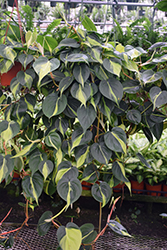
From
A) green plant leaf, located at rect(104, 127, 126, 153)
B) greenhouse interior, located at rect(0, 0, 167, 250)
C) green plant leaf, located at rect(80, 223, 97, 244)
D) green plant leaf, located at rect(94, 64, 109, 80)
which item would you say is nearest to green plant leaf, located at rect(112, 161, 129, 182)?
greenhouse interior, located at rect(0, 0, 167, 250)

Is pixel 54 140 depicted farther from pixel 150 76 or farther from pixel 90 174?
pixel 150 76

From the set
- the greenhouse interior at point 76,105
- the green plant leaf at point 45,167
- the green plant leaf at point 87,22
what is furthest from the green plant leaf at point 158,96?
the green plant leaf at point 45,167

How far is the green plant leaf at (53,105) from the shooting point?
2.14 ft

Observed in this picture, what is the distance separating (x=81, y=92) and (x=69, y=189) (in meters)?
0.31

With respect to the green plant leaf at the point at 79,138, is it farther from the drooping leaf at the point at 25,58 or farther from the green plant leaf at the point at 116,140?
the drooping leaf at the point at 25,58

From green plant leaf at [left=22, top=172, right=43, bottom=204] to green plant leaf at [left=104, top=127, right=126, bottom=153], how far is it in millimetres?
296

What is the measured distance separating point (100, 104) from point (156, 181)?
3.38 feet

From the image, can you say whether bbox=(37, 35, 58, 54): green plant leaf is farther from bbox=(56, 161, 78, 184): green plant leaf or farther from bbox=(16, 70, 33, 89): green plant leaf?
bbox=(56, 161, 78, 184): green plant leaf

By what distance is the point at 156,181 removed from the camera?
1473 mm

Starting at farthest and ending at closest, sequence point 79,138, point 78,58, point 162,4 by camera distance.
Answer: point 162,4
point 79,138
point 78,58

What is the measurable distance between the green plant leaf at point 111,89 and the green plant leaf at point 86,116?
0.07m

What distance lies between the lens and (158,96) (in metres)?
0.66

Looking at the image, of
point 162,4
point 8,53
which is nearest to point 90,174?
point 8,53

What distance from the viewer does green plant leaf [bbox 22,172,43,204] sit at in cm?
75
